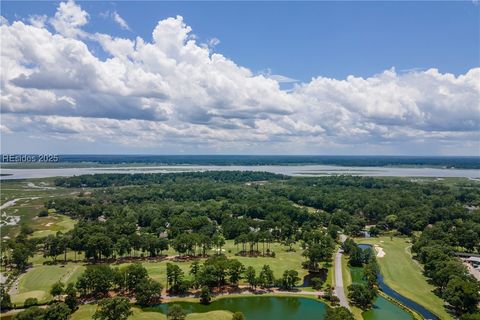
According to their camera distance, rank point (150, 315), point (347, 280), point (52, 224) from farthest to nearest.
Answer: point (52, 224)
point (347, 280)
point (150, 315)

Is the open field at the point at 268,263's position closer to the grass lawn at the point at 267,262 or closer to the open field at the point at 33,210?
the grass lawn at the point at 267,262

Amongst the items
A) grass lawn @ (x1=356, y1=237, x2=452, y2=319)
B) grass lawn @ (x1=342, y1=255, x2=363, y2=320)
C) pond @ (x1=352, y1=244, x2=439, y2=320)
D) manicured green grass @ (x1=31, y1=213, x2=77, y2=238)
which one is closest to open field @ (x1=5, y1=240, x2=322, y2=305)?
grass lawn @ (x1=342, y1=255, x2=363, y2=320)

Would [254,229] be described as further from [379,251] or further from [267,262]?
[379,251]

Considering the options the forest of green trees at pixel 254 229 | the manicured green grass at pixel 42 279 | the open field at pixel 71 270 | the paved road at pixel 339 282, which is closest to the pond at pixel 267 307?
the forest of green trees at pixel 254 229

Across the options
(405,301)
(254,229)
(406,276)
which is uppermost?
(254,229)

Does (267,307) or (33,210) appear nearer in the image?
(267,307)

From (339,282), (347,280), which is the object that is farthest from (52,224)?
(347,280)
